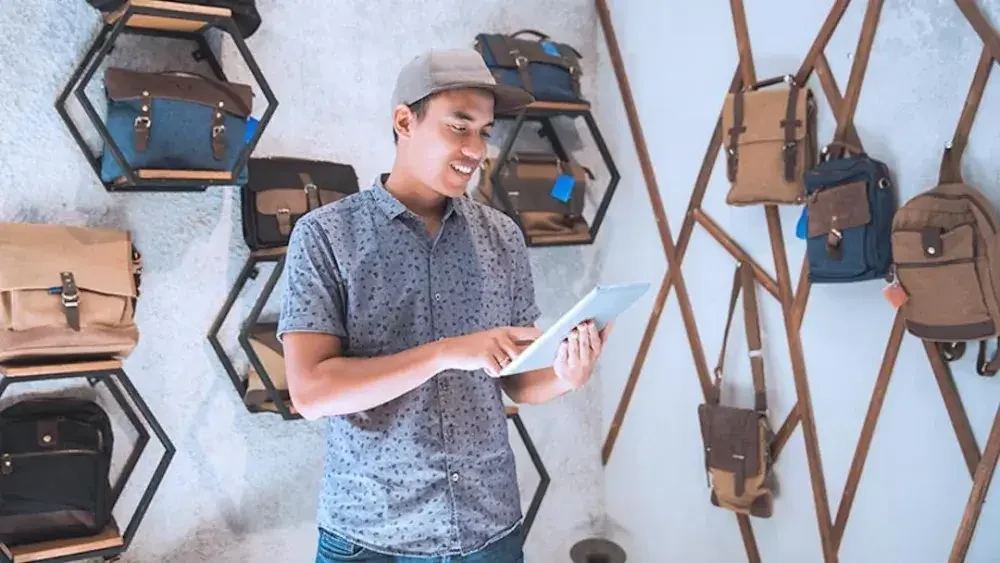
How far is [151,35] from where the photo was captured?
2332 millimetres

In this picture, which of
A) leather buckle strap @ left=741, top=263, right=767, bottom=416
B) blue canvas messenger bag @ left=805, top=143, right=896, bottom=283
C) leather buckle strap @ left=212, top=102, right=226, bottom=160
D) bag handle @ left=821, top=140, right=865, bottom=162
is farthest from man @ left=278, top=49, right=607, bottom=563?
leather buckle strap @ left=741, top=263, right=767, bottom=416

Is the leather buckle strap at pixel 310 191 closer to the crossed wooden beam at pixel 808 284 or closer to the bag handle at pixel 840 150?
the crossed wooden beam at pixel 808 284

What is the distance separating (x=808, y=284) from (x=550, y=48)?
112cm

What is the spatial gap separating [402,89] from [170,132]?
919 mm

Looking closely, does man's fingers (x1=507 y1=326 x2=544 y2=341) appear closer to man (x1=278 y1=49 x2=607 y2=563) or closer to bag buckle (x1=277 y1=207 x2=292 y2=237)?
man (x1=278 y1=49 x2=607 y2=563)

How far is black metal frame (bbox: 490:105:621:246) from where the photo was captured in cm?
284

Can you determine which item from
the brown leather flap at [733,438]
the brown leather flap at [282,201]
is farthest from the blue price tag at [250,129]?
the brown leather flap at [733,438]

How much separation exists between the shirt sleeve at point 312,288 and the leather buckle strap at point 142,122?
93 cm

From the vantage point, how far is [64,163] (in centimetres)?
226

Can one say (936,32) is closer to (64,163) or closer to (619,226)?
(619,226)

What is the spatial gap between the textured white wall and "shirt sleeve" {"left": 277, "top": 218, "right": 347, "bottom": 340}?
1160mm

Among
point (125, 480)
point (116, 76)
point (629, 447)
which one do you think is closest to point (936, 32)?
point (629, 447)

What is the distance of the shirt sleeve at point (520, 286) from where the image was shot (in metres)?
1.58

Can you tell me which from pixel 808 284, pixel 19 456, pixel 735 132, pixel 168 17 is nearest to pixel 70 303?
pixel 19 456
